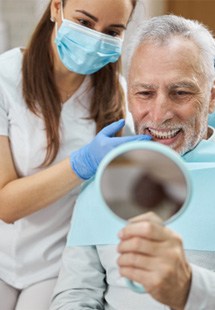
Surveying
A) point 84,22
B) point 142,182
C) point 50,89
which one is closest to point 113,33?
point 84,22

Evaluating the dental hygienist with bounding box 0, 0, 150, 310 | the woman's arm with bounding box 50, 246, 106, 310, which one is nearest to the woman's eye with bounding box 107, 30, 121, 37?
the dental hygienist with bounding box 0, 0, 150, 310

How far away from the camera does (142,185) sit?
0.87 meters

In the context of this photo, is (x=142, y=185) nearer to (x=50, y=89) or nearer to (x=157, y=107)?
(x=157, y=107)

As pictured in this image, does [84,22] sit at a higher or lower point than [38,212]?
higher

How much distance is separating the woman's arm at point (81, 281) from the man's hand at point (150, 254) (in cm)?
57

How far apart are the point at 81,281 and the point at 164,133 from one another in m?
0.46

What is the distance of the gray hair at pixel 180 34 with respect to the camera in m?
1.40

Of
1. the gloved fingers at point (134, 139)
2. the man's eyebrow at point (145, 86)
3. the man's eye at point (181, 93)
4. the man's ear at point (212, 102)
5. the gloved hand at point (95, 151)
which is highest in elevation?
the man's eyebrow at point (145, 86)

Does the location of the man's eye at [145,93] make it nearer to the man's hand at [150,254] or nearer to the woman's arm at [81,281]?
the woman's arm at [81,281]

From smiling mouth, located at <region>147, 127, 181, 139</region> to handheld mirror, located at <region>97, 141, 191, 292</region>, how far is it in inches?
20.0

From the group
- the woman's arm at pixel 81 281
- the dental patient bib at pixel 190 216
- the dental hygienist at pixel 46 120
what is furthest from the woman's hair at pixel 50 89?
the woman's arm at pixel 81 281

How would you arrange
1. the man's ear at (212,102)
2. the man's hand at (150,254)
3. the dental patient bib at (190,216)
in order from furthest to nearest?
the man's ear at (212,102) → the dental patient bib at (190,216) → the man's hand at (150,254)

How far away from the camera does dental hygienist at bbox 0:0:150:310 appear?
1.65 m

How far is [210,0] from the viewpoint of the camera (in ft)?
12.7
